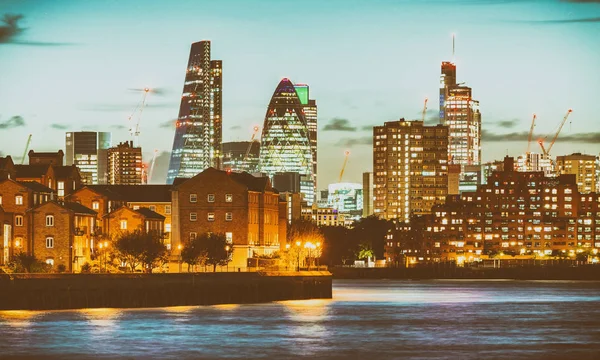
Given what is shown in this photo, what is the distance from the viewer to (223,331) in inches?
3575

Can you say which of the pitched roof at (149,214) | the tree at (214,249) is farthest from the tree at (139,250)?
the pitched roof at (149,214)

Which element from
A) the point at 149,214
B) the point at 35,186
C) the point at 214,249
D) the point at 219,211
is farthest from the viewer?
the point at 219,211

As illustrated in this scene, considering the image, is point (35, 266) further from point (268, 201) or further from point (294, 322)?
point (268, 201)

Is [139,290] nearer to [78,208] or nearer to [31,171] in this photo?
[78,208]

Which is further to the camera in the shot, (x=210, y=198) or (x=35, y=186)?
(x=210, y=198)

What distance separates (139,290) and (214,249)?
3695cm

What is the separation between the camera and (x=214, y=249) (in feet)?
487

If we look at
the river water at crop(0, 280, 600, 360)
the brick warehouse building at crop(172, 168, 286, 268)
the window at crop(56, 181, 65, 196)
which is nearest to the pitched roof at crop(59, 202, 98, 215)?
the window at crop(56, 181, 65, 196)

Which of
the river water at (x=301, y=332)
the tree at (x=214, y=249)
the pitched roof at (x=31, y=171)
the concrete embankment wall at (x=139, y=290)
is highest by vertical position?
the pitched roof at (x=31, y=171)

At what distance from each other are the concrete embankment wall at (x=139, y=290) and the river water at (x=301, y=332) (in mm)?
945

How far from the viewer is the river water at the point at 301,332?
76.4m

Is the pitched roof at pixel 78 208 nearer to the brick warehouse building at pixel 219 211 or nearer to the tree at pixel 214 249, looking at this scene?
the tree at pixel 214 249

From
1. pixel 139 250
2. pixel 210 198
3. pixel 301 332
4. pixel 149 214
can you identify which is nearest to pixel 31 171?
pixel 149 214

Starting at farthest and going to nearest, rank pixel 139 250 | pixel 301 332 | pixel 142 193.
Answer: pixel 142 193
pixel 139 250
pixel 301 332
